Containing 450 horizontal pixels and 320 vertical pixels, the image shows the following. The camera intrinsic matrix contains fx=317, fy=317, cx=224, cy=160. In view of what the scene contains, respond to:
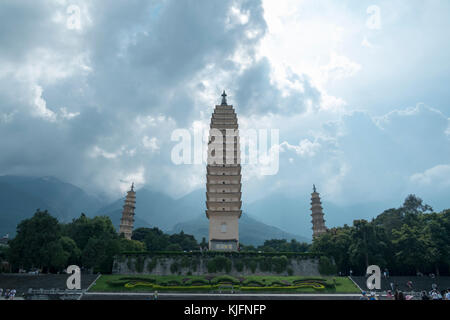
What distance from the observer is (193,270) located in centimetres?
3678

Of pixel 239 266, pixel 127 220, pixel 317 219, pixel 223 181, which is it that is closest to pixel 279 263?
pixel 239 266

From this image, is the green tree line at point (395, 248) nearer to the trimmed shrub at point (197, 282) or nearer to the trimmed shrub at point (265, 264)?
the trimmed shrub at point (265, 264)

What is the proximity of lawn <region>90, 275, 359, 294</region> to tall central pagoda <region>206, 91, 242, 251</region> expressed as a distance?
37.3ft

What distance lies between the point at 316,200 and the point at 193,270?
30389mm

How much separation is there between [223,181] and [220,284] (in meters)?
19.1

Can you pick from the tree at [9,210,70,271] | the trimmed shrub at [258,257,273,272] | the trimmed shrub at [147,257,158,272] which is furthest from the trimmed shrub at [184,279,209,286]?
the tree at [9,210,70,271]

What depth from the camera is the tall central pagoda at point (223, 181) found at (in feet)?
146

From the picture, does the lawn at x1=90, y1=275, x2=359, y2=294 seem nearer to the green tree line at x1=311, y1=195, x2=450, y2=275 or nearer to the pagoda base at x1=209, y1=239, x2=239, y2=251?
the green tree line at x1=311, y1=195, x2=450, y2=275

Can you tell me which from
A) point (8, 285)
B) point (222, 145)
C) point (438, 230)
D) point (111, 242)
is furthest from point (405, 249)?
point (8, 285)

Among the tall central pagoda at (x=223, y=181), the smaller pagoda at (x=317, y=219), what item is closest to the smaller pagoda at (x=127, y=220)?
the tall central pagoda at (x=223, y=181)

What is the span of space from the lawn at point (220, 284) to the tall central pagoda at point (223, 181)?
11.4m

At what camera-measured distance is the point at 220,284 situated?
101 feet
